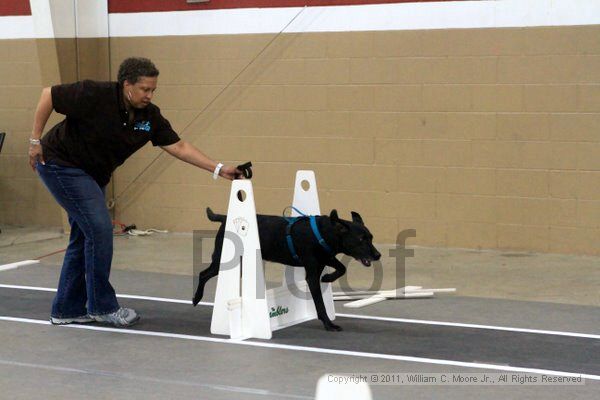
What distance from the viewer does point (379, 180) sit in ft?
31.8

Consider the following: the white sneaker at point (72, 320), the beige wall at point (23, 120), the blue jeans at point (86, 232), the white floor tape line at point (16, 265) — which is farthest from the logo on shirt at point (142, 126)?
the beige wall at point (23, 120)

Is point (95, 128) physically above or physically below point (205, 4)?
below

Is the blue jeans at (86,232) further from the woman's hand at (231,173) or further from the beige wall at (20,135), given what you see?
the beige wall at (20,135)

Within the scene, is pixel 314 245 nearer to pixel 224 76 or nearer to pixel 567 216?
pixel 567 216

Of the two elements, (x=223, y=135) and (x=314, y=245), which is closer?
(x=314, y=245)

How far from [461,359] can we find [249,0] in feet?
18.4

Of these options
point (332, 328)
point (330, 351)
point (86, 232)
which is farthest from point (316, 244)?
point (86, 232)

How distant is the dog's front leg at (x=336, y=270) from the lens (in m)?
6.20

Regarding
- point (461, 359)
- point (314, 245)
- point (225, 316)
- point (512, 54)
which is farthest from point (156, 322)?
point (512, 54)

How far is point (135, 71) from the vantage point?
5.91 m

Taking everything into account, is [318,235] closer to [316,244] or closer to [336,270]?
[316,244]

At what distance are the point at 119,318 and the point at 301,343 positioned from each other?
4.11ft

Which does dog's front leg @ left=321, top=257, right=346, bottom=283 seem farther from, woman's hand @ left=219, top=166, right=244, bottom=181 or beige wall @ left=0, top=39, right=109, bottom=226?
beige wall @ left=0, top=39, right=109, bottom=226

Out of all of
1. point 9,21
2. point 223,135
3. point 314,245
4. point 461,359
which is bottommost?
point 461,359
